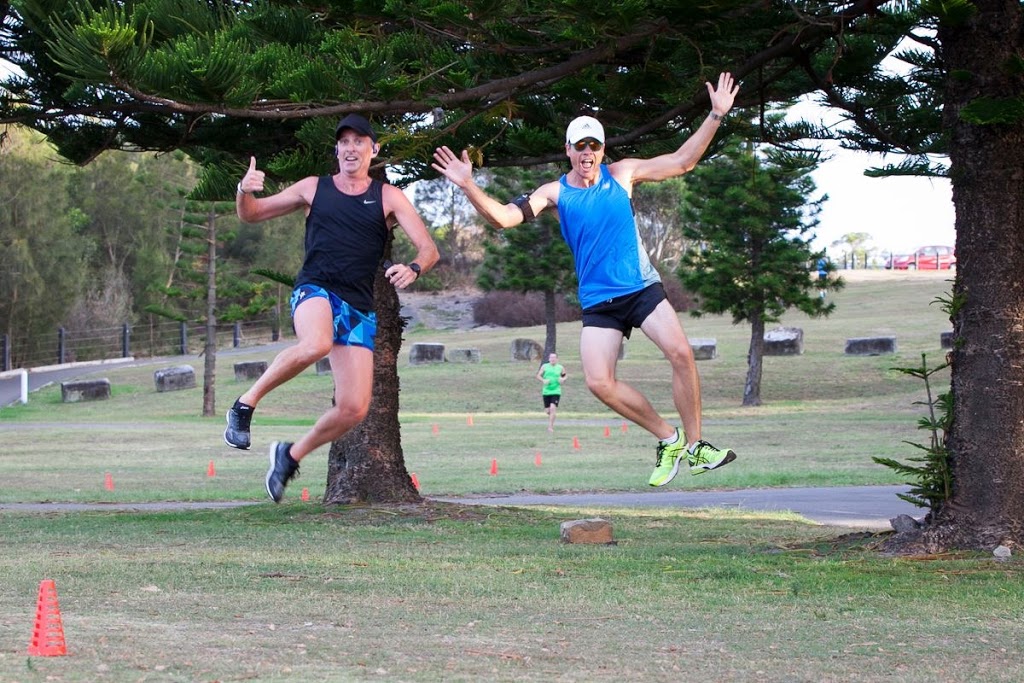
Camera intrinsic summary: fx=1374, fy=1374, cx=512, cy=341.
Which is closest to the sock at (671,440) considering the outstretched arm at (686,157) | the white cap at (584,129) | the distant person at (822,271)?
the outstretched arm at (686,157)

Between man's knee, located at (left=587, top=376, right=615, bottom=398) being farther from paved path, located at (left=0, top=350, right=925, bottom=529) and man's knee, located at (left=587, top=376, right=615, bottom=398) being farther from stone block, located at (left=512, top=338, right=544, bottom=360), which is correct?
stone block, located at (left=512, top=338, right=544, bottom=360)

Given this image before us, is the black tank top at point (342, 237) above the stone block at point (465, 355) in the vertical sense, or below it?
above

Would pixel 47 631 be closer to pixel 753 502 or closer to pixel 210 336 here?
pixel 753 502

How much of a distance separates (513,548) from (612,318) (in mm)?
3797

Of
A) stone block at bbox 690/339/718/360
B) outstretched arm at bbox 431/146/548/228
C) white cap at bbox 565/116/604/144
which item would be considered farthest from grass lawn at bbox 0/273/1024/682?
stone block at bbox 690/339/718/360

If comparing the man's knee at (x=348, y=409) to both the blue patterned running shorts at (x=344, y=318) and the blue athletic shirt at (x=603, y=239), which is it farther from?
the blue athletic shirt at (x=603, y=239)

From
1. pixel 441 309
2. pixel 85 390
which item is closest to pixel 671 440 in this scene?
pixel 85 390

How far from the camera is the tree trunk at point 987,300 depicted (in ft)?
32.5

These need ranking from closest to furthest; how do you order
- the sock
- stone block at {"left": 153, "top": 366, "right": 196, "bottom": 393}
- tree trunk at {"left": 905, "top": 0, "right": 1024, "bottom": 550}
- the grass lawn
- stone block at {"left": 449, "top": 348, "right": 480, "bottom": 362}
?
the grass lawn, the sock, tree trunk at {"left": 905, "top": 0, "right": 1024, "bottom": 550}, stone block at {"left": 153, "top": 366, "right": 196, "bottom": 393}, stone block at {"left": 449, "top": 348, "right": 480, "bottom": 362}

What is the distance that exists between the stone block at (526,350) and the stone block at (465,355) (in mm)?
1340

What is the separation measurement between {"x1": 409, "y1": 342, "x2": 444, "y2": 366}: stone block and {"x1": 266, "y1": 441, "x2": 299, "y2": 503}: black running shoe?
129ft

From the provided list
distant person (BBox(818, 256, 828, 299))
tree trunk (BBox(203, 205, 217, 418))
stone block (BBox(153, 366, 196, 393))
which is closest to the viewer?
tree trunk (BBox(203, 205, 217, 418))

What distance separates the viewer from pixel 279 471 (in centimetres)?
813

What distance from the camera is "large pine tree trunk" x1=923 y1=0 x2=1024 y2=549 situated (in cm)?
991
